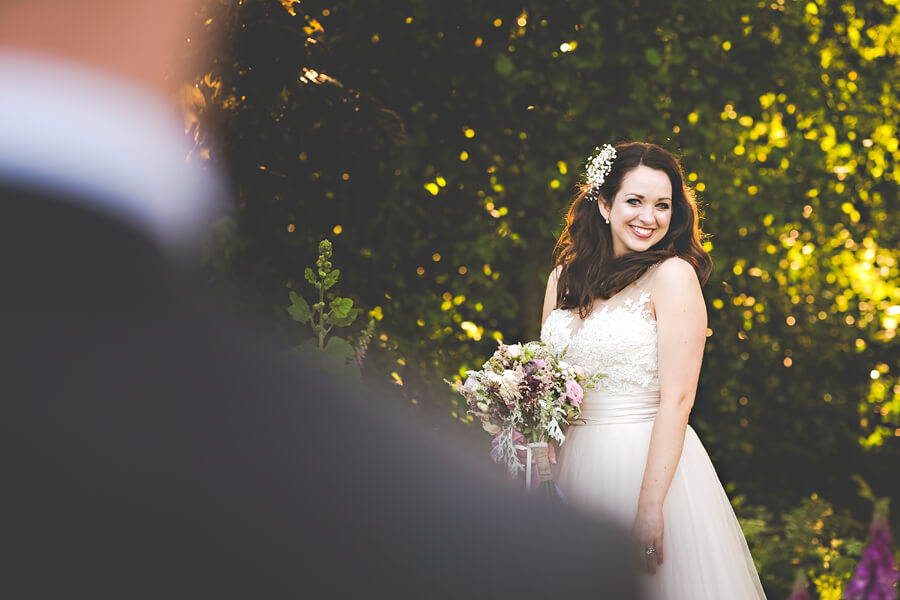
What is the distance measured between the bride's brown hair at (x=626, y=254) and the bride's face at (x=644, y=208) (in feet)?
0.12

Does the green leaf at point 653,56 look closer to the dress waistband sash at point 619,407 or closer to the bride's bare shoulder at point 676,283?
the bride's bare shoulder at point 676,283

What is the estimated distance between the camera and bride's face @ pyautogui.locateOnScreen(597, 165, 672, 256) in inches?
118

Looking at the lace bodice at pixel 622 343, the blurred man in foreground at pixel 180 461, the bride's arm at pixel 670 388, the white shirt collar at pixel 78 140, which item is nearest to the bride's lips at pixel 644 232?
the lace bodice at pixel 622 343

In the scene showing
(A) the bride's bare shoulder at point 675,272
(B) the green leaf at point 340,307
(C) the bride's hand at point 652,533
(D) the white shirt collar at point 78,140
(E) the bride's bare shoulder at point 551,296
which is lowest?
(C) the bride's hand at point 652,533

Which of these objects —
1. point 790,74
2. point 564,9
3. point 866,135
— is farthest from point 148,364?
point 866,135

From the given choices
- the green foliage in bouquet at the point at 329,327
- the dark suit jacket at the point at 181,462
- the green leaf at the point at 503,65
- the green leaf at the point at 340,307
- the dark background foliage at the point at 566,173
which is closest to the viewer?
the dark suit jacket at the point at 181,462

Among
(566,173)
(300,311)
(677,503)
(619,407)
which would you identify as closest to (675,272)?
(619,407)

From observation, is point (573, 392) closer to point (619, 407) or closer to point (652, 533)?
point (619, 407)

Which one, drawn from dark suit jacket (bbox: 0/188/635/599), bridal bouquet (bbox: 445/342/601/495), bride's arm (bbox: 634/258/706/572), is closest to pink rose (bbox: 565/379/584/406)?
bridal bouquet (bbox: 445/342/601/495)

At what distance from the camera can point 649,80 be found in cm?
466

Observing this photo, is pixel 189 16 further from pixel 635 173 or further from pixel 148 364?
pixel 148 364

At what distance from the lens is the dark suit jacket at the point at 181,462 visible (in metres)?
0.75

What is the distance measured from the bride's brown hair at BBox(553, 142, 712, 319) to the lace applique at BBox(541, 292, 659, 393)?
0.34ft

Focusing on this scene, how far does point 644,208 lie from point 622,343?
52 centimetres
